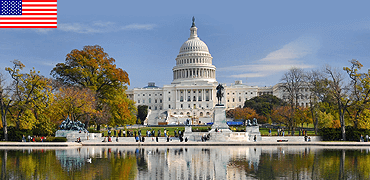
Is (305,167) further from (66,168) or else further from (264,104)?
(264,104)

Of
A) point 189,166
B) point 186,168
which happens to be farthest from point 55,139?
point 186,168

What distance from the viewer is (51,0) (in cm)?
2428

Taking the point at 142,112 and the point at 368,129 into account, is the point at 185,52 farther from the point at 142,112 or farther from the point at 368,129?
the point at 368,129

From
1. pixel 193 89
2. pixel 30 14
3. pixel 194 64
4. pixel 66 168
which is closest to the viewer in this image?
pixel 66 168

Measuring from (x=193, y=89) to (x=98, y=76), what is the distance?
96.6 meters

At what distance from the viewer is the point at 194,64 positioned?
148m

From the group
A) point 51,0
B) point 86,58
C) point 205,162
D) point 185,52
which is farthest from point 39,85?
point 185,52

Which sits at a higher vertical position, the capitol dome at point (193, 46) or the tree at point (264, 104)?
the capitol dome at point (193, 46)

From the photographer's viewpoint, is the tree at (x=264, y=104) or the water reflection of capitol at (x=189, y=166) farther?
the tree at (x=264, y=104)

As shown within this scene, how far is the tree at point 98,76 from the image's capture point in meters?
47.2

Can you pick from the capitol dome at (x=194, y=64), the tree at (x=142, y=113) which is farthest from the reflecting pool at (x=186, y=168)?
the capitol dome at (x=194, y=64)

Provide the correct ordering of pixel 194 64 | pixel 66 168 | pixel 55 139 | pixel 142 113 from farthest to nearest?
pixel 194 64
pixel 142 113
pixel 55 139
pixel 66 168

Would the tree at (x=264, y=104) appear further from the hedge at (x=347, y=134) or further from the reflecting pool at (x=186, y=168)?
the reflecting pool at (x=186, y=168)

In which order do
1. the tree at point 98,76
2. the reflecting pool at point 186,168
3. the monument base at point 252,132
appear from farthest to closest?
the tree at point 98,76
the monument base at point 252,132
the reflecting pool at point 186,168
